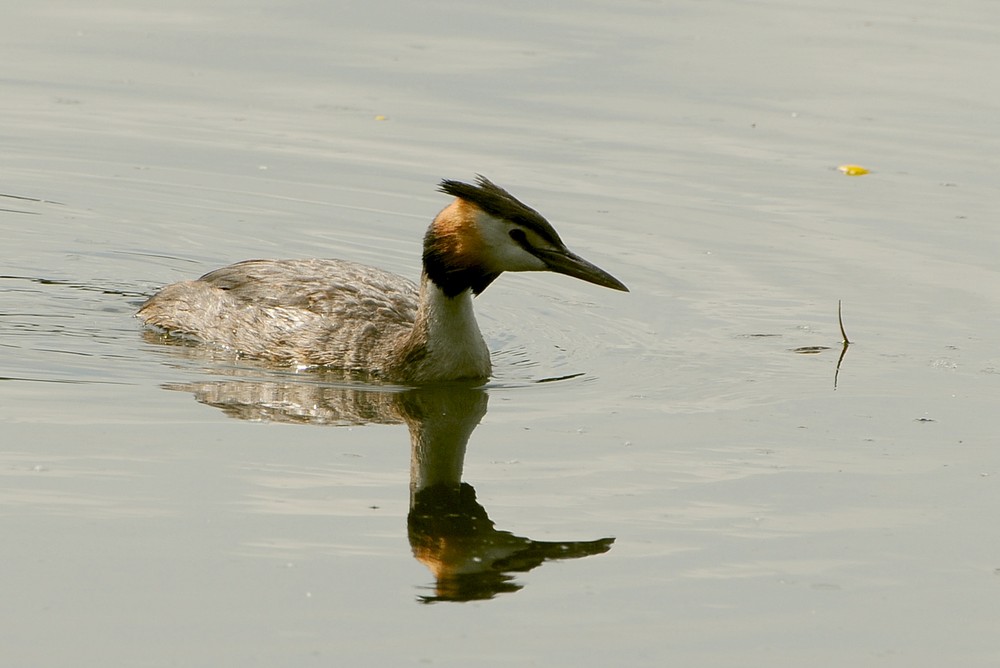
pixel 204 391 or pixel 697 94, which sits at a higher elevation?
pixel 697 94

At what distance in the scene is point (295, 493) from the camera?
1016 centimetres

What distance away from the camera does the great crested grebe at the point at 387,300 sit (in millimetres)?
12766

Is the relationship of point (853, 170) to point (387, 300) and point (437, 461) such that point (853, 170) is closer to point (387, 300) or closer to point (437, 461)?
point (387, 300)

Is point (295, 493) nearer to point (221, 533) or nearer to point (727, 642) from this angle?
point (221, 533)

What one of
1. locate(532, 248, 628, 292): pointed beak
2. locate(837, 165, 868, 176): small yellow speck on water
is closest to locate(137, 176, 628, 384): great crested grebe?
locate(532, 248, 628, 292): pointed beak

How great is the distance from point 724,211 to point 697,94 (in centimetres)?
397

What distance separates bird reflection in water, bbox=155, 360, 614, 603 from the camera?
929cm

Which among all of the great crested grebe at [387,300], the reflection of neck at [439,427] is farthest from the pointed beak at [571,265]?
the reflection of neck at [439,427]

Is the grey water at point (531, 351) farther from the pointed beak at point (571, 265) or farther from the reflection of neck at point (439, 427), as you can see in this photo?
the pointed beak at point (571, 265)

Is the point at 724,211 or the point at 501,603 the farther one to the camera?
the point at 724,211

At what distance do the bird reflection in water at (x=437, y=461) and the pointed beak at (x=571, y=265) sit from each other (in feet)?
3.45

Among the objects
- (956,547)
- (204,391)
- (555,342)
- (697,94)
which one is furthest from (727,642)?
(697,94)

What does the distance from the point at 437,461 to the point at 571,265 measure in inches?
92.6

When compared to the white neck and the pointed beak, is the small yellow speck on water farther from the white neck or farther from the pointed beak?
the white neck
